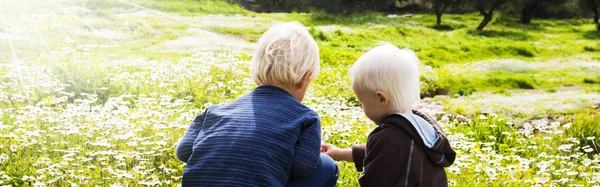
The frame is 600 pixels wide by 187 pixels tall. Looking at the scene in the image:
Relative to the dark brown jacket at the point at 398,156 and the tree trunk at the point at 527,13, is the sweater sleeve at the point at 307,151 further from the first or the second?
the tree trunk at the point at 527,13

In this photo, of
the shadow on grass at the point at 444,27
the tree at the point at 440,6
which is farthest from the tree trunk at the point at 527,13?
A: the shadow on grass at the point at 444,27

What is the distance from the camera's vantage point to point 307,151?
3412 mm

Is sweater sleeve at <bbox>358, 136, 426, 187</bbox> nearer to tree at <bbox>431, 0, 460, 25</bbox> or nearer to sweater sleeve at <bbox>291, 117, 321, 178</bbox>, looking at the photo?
sweater sleeve at <bbox>291, 117, 321, 178</bbox>

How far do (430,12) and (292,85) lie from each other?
43.8 m

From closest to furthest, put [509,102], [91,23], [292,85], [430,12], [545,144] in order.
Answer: [292,85] → [545,144] → [509,102] → [91,23] → [430,12]

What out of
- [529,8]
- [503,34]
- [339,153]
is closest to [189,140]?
[339,153]

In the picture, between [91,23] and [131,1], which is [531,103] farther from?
[131,1]

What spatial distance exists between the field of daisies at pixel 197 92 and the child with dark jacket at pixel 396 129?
5.24 ft

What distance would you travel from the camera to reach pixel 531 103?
1174 cm

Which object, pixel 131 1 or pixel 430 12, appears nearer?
pixel 131 1

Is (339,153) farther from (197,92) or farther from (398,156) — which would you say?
(197,92)

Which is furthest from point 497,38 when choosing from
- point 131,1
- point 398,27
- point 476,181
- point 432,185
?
point 432,185

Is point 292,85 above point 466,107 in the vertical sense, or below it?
above

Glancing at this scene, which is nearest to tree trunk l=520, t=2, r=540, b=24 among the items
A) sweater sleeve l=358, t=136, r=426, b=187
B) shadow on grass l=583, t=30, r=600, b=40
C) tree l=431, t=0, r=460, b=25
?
tree l=431, t=0, r=460, b=25
